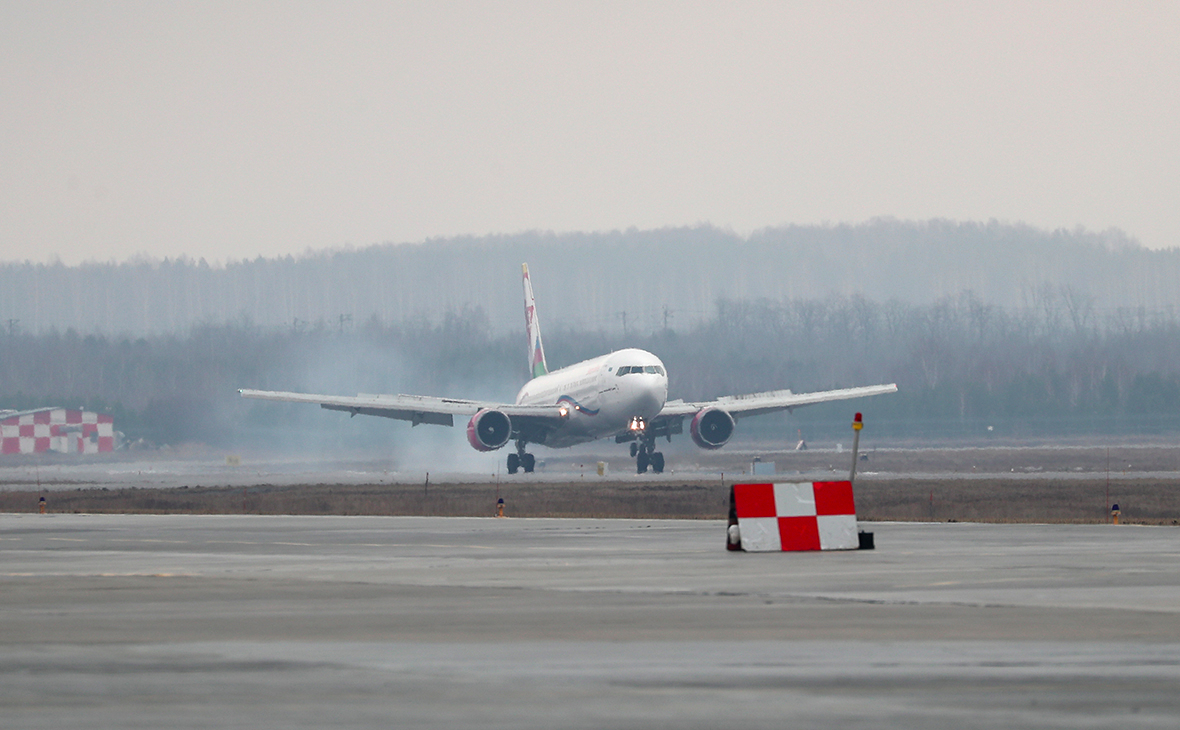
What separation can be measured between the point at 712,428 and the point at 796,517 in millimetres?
52495

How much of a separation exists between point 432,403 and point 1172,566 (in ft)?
200

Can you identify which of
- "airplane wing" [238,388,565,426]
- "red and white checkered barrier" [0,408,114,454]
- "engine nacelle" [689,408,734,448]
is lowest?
"engine nacelle" [689,408,734,448]

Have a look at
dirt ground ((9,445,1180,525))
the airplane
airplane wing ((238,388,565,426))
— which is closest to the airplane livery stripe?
the airplane

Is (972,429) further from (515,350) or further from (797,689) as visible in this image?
(797,689)

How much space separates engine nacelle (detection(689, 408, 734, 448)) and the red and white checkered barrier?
72489mm

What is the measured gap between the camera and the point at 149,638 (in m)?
12.0

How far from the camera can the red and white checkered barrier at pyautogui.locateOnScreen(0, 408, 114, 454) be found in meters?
127

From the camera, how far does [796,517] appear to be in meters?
22.1

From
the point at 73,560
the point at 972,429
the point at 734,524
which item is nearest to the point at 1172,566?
the point at 734,524

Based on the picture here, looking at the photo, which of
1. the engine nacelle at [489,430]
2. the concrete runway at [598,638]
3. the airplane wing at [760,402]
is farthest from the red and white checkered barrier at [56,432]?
the concrete runway at [598,638]

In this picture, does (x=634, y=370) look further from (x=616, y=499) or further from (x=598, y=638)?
(x=598, y=638)

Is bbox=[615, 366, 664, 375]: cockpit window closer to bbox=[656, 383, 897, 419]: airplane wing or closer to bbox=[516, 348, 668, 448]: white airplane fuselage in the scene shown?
bbox=[516, 348, 668, 448]: white airplane fuselage

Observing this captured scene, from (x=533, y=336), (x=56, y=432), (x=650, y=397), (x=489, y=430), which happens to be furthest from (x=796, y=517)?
(x=56, y=432)

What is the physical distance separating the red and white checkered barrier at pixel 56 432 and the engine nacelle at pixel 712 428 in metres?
72.5
